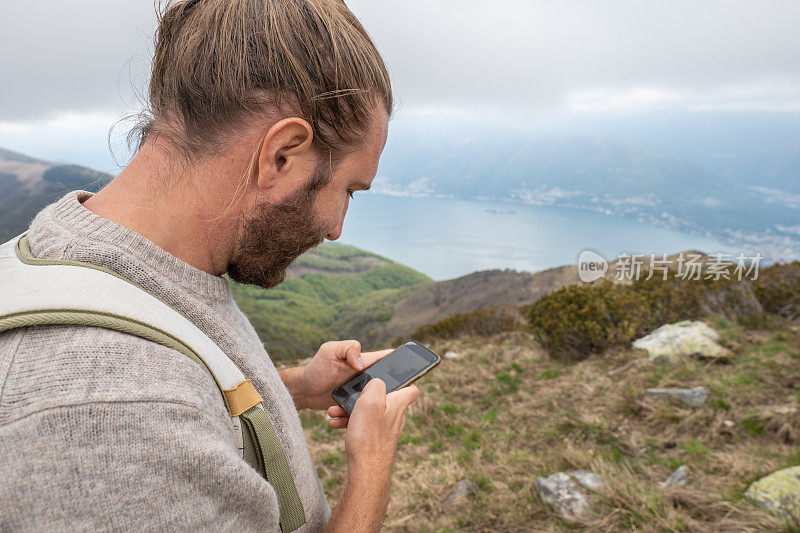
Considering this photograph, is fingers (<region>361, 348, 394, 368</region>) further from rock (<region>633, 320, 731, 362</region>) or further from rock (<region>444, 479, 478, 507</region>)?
rock (<region>633, 320, 731, 362</region>)

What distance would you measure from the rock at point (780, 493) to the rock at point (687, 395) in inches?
48.8

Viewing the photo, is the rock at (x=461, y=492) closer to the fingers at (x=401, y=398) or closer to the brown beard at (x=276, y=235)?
the fingers at (x=401, y=398)

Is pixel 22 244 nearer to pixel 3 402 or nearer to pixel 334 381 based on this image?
pixel 3 402

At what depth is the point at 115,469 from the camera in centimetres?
58

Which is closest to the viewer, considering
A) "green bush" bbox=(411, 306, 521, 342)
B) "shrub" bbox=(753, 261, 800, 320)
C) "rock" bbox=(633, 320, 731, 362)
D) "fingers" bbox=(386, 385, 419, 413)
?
"fingers" bbox=(386, 385, 419, 413)

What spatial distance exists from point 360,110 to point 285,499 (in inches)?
35.8

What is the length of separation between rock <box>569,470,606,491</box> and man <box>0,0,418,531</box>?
216 centimetres

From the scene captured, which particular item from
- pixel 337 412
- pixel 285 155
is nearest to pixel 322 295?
pixel 337 412

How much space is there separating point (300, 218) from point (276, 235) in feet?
0.24

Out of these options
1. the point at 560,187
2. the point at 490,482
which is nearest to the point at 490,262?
the point at 490,482

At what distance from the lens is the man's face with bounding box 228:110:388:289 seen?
3.42 ft

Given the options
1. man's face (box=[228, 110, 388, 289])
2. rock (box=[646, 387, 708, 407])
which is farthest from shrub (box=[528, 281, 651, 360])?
man's face (box=[228, 110, 388, 289])

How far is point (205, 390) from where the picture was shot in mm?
717

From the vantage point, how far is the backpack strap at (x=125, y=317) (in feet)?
2.07
